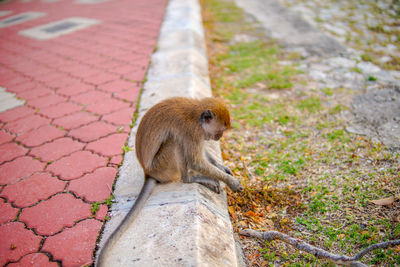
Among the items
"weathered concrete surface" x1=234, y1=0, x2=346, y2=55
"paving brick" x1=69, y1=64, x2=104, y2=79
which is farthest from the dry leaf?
"paving brick" x1=69, y1=64, x2=104, y2=79

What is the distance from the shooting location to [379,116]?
11.3 feet

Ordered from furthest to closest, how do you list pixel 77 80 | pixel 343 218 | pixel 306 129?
1. pixel 77 80
2. pixel 306 129
3. pixel 343 218

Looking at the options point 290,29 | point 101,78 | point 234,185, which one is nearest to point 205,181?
point 234,185

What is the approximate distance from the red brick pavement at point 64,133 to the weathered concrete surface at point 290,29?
2529mm

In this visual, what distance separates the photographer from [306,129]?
3410 mm

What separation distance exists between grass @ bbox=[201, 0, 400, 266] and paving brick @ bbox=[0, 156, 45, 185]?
5.78 ft

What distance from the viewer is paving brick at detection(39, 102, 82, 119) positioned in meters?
3.49

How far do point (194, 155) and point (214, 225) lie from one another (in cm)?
57

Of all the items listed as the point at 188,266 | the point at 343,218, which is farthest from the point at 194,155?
the point at 343,218

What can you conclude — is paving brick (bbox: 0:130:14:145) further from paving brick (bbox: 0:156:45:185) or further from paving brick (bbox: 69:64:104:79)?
paving brick (bbox: 69:64:104:79)

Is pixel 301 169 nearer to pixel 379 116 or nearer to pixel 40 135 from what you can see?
pixel 379 116

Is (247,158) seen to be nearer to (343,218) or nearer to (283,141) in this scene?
(283,141)

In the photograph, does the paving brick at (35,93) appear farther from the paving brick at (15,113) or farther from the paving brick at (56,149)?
the paving brick at (56,149)

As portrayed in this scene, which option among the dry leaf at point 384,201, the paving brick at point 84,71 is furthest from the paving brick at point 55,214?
the paving brick at point 84,71
